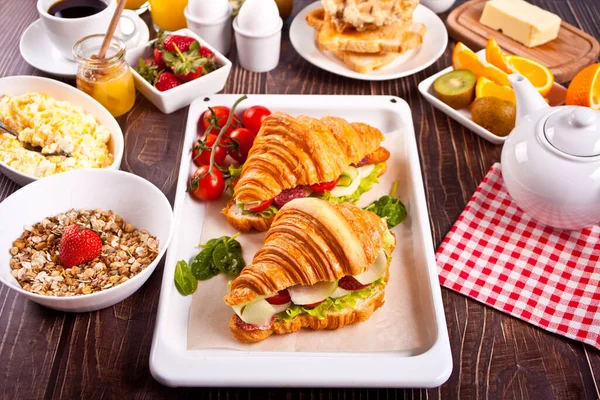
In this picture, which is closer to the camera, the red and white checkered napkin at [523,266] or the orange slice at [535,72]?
the red and white checkered napkin at [523,266]

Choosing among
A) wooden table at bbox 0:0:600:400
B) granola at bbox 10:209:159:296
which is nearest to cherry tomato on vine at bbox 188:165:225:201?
wooden table at bbox 0:0:600:400

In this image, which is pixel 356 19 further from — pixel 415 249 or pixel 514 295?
pixel 514 295

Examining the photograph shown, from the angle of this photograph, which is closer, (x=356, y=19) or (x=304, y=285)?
(x=304, y=285)

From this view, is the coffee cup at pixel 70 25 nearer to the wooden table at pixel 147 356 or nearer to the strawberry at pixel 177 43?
the strawberry at pixel 177 43

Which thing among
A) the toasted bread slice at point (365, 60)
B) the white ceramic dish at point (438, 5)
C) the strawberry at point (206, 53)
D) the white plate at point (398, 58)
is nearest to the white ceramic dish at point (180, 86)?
the strawberry at point (206, 53)

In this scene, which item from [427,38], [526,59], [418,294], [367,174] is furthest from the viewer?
[427,38]

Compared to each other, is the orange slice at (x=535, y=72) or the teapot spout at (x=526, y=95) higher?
the teapot spout at (x=526, y=95)

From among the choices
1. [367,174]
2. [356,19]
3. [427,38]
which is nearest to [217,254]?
[367,174]
